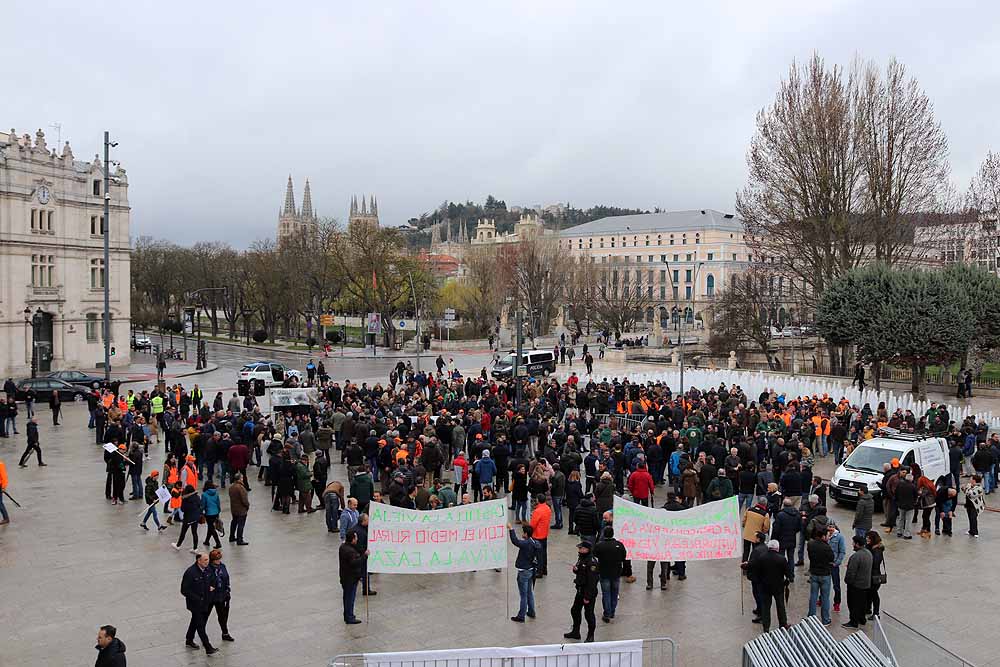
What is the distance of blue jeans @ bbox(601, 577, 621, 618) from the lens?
12.0m

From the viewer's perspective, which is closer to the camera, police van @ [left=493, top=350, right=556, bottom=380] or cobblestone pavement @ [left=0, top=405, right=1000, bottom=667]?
cobblestone pavement @ [left=0, top=405, right=1000, bottom=667]

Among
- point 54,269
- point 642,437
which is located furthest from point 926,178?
point 54,269

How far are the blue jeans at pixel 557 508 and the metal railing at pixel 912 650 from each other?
7.06m

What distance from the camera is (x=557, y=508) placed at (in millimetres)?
16609

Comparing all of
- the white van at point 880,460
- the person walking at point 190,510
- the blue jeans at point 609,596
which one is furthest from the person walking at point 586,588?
the white van at point 880,460

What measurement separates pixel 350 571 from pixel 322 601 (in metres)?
1.53

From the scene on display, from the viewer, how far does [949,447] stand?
20.6 meters

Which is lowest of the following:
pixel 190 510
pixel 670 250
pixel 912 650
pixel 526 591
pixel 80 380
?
pixel 526 591

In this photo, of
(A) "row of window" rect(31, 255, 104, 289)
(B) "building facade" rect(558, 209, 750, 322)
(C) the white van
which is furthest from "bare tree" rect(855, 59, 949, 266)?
(B) "building facade" rect(558, 209, 750, 322)

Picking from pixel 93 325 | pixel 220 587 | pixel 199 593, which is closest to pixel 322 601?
pixel 220 587

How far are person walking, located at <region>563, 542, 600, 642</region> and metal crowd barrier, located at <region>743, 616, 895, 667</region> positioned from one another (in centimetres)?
244

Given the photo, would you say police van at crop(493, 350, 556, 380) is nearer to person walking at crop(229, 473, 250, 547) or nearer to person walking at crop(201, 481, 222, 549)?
person walking at crop(229, 473, 250, 547)

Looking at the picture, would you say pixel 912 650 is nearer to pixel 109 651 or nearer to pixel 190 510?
pixel 109 651

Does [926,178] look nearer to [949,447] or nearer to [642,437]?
[949,447]
